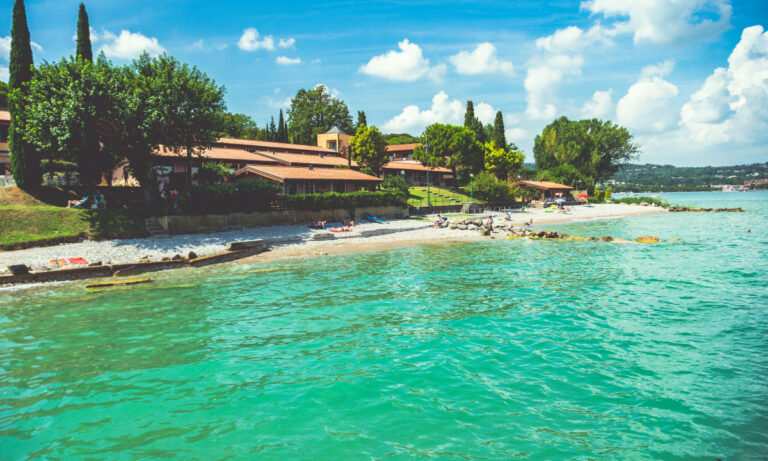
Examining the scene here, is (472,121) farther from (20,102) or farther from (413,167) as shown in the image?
(20,102)

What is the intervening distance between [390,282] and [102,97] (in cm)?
2239

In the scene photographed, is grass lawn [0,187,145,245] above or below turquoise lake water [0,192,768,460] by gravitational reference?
above

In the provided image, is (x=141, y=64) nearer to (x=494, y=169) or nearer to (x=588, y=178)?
(x=494, y=169)

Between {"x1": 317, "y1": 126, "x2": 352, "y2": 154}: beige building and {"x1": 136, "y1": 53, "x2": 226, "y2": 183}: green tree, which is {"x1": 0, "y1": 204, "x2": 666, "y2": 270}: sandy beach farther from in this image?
{"x1": 317, "y1": 126, "x2": 352, "y2": 154}: beige building

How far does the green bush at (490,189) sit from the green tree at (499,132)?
20.7m

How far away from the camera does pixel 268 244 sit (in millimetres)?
29125

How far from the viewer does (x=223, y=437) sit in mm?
7262

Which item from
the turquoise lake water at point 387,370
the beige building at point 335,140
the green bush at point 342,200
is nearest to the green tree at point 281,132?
the beige building at point 335,140

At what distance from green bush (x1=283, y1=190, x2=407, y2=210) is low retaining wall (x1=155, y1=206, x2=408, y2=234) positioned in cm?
48

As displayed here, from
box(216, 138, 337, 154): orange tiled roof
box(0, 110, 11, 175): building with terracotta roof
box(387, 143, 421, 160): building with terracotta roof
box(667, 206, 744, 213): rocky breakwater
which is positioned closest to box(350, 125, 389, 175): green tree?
box(216, 138, 337, 154): orange tiled roof

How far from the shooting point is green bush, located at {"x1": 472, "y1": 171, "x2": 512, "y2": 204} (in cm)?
6406

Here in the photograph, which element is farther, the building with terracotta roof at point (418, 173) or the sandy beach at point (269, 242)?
the building with terracotta roof at point (418, 173)

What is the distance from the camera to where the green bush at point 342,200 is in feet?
118

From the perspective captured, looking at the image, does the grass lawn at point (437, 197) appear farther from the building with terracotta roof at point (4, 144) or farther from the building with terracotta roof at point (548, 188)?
the building with terracotta roof at point (4, 144)
